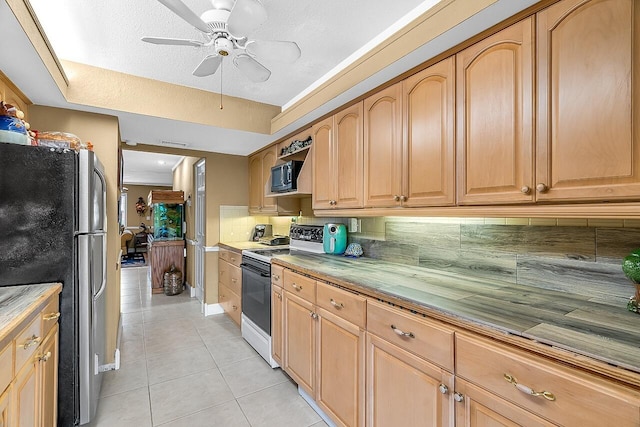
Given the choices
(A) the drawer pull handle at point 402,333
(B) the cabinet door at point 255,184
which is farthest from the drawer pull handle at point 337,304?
(B) the cabinet door at point 255,184

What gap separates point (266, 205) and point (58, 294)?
2303mm

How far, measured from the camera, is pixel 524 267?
1569 millimetres

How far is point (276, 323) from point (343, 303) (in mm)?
968

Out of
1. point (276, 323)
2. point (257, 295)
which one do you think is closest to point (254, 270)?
point (257, 295)

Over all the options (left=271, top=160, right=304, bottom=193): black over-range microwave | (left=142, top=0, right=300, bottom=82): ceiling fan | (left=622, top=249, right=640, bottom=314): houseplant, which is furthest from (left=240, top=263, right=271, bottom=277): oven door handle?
(left=622, top=249, right=640, bottom=314): houseplant

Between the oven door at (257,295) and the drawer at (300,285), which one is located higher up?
the drawer at (300,285)

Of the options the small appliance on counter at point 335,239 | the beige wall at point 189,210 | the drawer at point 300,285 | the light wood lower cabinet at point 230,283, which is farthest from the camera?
the beige wall at point 189,210

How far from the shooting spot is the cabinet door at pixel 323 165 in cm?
249

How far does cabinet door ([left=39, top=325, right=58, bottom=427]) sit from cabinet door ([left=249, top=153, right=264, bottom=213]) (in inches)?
99.3

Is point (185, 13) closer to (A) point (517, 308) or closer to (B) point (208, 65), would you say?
(B) point (208, 65)

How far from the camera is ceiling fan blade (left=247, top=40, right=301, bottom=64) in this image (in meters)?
1.57

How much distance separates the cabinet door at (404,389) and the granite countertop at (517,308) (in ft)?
0.81

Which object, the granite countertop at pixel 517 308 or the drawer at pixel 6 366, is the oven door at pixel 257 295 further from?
the drawer at pixel 6 366

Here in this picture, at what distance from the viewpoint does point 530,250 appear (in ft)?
5.10
